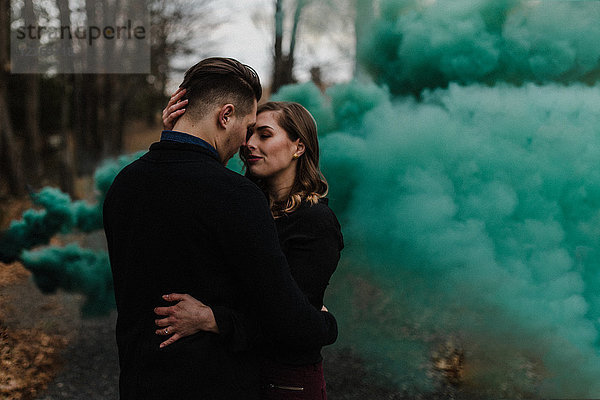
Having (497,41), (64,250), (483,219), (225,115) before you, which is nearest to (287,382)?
(225,115)

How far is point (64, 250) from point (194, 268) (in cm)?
344

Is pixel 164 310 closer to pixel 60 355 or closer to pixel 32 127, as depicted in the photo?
pixel 60 355

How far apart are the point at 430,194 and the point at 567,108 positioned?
3.45 feet

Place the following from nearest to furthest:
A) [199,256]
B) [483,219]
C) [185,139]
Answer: [199,256]
[185,139]
[483,219]

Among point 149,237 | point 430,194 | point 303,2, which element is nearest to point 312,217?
point 149,237

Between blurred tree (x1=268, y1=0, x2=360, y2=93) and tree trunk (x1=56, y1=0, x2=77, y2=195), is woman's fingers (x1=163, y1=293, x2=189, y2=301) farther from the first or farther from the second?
tree trunk (x1=56, y1=0, x2=77, y2=195)

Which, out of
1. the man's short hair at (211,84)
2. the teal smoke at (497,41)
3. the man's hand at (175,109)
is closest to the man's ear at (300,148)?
the man's short hair at (211,84)

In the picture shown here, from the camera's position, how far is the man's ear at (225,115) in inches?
60.8

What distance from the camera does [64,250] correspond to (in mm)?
4340

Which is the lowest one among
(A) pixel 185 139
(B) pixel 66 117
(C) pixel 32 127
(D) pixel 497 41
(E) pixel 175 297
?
(C) pixel 32 127

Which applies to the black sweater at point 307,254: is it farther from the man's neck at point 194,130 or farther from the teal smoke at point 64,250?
the teal smoke at point 64,250

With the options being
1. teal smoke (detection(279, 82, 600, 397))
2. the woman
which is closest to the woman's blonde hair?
the woman

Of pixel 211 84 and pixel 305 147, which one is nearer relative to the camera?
pixel 211 84

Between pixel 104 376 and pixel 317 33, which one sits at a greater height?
pixel 317 33
